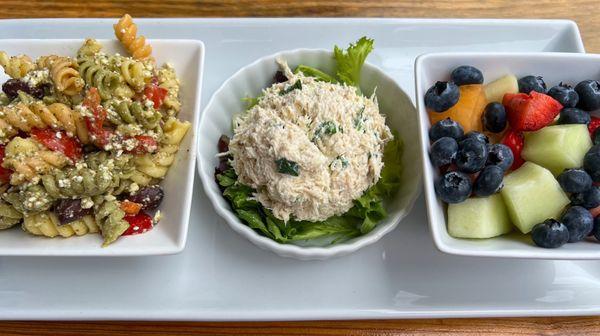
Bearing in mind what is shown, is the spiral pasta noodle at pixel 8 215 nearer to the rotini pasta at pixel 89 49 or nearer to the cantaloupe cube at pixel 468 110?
the rotini pasta at pixel 89 49

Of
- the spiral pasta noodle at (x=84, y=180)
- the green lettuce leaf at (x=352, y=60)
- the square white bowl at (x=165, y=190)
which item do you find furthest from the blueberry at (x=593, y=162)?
the spiral pasta noodle at (x=84, y=180)

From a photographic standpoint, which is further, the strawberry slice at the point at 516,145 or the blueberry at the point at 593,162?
the strawberry slice at the point at 516,145

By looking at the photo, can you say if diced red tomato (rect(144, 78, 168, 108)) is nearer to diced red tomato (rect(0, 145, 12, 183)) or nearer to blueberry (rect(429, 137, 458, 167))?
diced red tomato (rect(0, 145, 12, 183))

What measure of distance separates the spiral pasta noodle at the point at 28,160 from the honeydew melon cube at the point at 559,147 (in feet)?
4.87

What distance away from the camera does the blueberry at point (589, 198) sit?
1551mm

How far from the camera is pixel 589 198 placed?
155 centimetres

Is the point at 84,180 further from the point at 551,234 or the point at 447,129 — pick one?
the point at 551,234

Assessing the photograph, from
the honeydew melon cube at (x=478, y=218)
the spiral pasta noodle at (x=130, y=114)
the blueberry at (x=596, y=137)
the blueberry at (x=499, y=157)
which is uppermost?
the blueberry at (x=596, y=137)

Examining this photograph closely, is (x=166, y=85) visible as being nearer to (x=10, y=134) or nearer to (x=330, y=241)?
(x=10, y=134)

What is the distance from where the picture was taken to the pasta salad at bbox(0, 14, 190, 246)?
162 centimetres

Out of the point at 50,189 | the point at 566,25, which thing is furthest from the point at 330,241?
the point at 566,25

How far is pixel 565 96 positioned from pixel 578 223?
0.43m

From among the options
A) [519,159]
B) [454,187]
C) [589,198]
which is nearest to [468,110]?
[519,159]

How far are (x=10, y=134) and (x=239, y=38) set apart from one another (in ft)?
3.42
